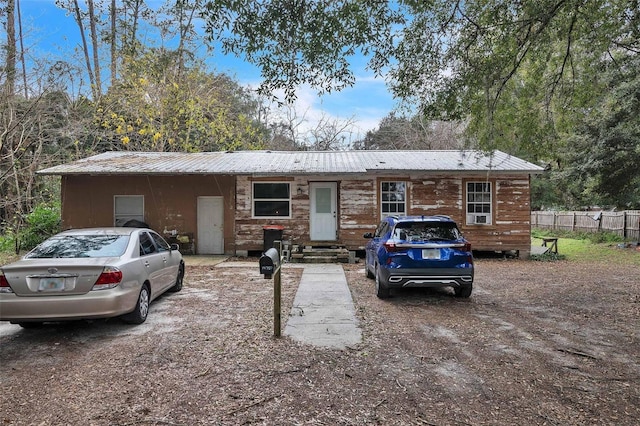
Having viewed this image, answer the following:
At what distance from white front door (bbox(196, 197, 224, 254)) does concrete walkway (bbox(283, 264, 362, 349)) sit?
19.8 feet

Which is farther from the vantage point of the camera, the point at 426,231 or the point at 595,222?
the point at 595,222

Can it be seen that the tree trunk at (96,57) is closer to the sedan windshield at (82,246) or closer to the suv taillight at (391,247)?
the sedan windshield at (82,246)

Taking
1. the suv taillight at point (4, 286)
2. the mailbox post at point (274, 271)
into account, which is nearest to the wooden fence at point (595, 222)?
the mailbox post at point (274, 271)

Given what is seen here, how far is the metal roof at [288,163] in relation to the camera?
14.0 meters

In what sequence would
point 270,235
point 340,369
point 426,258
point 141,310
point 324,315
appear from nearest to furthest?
1. point 340,369
2. point 141,310
3. point 324,315
4. point 426,258
5. point 270,235

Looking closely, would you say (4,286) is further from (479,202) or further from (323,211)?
(479,202)

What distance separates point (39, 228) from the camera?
15.6 metres

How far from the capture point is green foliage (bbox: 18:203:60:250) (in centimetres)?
1540

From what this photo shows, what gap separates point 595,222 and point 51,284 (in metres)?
27.4

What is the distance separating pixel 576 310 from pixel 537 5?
5.22 meters

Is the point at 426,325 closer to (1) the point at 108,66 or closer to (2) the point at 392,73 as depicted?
(2) the point at 392,73

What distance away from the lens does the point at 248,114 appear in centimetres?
3300

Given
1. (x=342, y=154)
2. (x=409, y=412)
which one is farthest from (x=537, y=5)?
(x=342, y=154)

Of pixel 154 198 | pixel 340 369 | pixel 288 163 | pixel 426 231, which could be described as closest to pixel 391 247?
pixel 426 231
